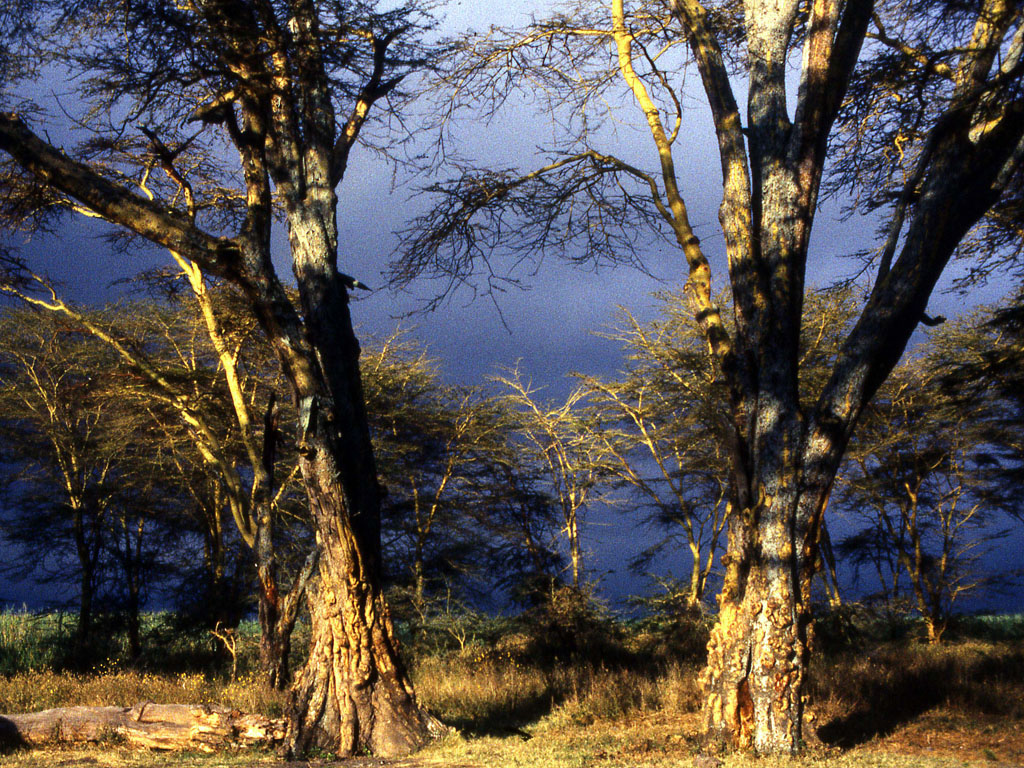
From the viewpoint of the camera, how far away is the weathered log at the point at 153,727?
772 centimetres

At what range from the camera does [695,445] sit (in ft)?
48.5

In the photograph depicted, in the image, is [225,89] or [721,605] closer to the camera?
[721,605]

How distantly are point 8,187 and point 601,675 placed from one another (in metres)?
9.03

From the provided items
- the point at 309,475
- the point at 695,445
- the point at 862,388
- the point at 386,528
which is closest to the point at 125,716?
the point at 309,475

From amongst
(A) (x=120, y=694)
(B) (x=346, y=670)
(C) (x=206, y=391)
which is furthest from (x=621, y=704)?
(C) (x=206, y=391)

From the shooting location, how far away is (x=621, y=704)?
950 centimetres

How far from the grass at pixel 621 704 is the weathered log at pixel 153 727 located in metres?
Answer: 0.22

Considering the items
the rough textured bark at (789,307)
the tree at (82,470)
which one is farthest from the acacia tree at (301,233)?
the tree at (82,470)

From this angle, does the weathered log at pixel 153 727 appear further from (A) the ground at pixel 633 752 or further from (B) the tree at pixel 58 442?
(B) the tree at pixel 58 442

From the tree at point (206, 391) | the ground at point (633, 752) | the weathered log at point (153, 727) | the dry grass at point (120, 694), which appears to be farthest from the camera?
the tree at point (206, 391)

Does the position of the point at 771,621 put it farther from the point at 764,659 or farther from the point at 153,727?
the point at 153,727

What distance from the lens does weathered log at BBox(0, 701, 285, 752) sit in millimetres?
7723

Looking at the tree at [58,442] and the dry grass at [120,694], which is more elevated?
the tree at [58,442]

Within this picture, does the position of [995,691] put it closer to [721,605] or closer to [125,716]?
[721,605]
